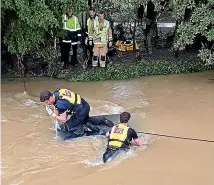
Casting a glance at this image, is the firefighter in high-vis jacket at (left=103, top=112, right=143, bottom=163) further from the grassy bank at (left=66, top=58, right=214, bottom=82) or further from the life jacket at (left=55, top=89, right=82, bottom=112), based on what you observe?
the grassy bank at (left=66, top=58, right=214, bottom=82)

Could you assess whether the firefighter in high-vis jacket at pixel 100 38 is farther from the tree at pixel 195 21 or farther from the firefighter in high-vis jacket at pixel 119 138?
the firefighter in high-vis jacket at pixel 119 138

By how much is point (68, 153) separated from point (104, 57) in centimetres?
603

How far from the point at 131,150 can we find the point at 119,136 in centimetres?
50

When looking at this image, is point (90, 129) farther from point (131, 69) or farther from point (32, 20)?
point (131, 69)

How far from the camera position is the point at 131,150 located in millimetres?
8672

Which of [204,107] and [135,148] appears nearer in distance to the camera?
[135,148]

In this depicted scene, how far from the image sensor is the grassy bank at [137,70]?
46.0 feet

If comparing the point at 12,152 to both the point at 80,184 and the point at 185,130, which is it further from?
the point at 185,130

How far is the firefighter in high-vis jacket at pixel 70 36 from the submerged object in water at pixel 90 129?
4529mm

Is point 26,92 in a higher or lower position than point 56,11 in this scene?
lower

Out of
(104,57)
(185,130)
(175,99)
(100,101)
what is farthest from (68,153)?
(104,57)

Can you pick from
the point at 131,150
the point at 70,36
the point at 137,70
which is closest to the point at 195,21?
the point at 137,70

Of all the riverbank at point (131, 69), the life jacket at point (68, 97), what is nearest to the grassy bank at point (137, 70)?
the riverbank at point (131, 69)

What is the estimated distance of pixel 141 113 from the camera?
1084 cm
